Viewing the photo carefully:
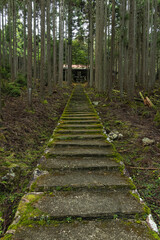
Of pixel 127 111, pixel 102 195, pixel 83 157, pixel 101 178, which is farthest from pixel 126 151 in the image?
pixel 127 111

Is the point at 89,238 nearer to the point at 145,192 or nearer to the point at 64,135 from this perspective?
the point at 145,192

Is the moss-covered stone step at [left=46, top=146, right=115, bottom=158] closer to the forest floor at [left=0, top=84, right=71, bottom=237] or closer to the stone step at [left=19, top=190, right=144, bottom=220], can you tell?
the forest floor at [left=0, top=84, right=71, bottom=237]

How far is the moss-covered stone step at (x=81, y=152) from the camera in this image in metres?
4.15

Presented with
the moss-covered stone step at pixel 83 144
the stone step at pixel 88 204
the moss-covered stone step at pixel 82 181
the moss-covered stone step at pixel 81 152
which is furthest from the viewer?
the moss-covered stone step at pixel 83 144

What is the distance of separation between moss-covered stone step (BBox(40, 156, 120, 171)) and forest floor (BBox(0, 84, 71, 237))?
0.42 meters

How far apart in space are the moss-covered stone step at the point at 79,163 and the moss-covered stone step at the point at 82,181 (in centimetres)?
11

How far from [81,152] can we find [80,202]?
1628mm

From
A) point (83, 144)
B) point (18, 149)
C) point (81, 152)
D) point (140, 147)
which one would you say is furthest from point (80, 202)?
point (140, 147)

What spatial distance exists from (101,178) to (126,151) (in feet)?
5.48

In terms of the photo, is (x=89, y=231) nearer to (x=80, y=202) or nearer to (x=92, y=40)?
(x=80, y=202)

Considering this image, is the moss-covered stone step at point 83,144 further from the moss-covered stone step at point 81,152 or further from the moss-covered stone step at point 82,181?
the moss-covered stone step at point 82,181

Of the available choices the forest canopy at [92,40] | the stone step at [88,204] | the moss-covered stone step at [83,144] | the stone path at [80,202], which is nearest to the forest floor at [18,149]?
the stone path at [80,202]

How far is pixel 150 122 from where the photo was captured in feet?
22.6

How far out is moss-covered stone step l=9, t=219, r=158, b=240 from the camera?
82.4 inches
